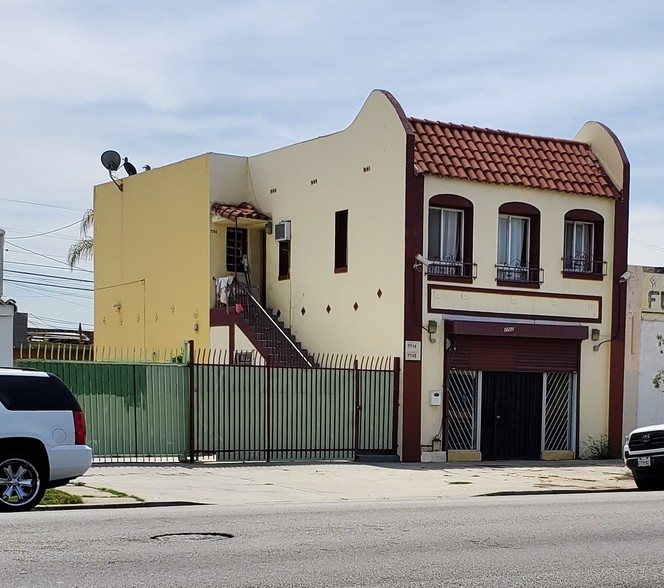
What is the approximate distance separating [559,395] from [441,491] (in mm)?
9550

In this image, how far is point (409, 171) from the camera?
2603cm

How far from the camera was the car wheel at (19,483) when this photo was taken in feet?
47.2

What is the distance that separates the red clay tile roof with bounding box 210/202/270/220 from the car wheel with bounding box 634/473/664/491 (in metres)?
13.2

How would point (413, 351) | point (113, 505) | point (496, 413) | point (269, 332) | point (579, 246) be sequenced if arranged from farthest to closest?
1. point (269, 332)
2. point (579, 246)
3. point (496, 413)
4. point (413, 351)
5. point (113, 505)

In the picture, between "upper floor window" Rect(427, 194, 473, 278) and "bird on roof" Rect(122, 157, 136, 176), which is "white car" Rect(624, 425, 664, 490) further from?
"bird on roof" Rect(122, 157, 136, 176)

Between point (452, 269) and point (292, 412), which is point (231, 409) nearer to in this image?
point (292, 412)

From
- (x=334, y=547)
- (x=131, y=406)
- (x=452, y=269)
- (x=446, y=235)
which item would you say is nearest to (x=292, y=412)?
(x=131, y=406)

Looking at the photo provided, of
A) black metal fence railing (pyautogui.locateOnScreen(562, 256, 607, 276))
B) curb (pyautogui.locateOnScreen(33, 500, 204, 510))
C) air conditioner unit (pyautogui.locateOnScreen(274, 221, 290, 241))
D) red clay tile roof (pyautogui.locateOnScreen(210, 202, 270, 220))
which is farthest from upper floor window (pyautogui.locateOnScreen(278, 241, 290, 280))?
curb (pyautogui.locateOnScreen(33, 500, 204, 510))

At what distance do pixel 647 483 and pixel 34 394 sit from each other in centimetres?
1123

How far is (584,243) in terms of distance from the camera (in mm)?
29141

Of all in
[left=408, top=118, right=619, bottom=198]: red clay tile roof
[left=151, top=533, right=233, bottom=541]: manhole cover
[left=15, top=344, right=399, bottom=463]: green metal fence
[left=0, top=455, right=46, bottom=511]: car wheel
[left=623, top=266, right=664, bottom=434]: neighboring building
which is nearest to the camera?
[left=151, top=533, right=233, bottom=541]: manhole cover

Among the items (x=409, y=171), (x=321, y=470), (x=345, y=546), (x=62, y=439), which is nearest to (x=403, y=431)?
(x=321, y=470)

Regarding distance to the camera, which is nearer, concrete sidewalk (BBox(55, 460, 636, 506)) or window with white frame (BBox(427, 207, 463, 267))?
concrete sidewalk (BBox(55, 460, 636, 506))

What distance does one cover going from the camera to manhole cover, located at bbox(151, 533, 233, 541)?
38.3 ft
